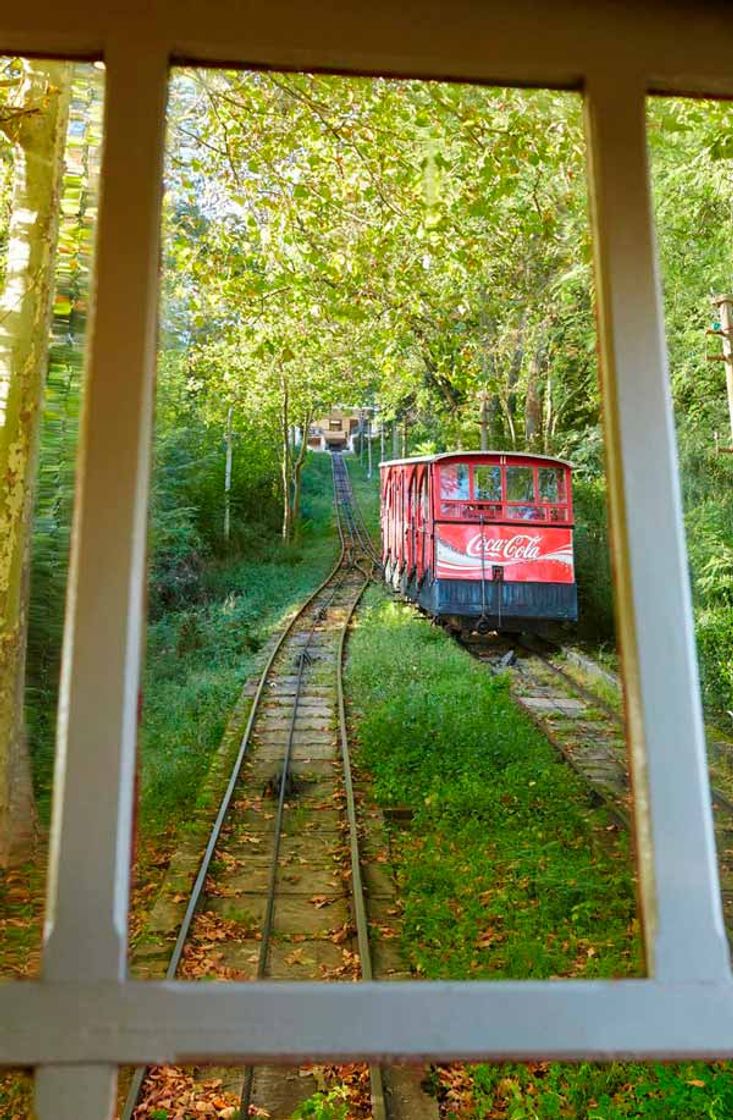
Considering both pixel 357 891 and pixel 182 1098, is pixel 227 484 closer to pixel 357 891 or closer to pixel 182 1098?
pixel 357 891

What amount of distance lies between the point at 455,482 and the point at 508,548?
118 cm

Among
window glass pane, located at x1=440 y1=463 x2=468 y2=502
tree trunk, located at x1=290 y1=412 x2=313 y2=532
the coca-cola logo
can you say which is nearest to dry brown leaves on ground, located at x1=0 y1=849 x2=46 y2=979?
the coca-cola logo

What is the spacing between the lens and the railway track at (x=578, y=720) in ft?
19.3

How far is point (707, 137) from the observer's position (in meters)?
3.16

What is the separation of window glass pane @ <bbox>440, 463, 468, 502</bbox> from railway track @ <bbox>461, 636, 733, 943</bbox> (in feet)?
7.78

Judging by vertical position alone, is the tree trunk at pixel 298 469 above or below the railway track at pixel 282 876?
above

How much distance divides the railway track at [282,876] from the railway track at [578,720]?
7.39 ft

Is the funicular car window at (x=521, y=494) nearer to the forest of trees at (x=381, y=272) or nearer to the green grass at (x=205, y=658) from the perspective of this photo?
the forest of trees at (x=381, y=272)

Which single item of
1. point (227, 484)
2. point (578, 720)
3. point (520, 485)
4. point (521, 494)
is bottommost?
point (578, 720)

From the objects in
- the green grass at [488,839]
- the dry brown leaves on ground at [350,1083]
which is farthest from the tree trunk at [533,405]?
the dry brown leaves on ground at [350,1083]

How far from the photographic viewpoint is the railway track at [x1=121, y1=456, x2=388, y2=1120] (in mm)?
4074

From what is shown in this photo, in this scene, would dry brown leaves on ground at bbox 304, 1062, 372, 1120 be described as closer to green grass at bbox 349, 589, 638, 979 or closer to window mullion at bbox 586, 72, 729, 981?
green grass at bbox 349, 589, 638, 979

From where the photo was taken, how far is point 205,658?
35.3ft

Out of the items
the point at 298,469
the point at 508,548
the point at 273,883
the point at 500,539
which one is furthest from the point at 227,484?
the point at 273,883
